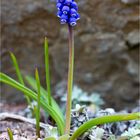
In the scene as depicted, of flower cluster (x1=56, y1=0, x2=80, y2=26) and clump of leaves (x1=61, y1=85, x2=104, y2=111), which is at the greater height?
flower cluster (x1=56, y1=0, x2=80, y2=26)

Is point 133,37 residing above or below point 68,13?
above

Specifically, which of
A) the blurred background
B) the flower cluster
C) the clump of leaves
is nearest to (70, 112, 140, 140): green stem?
the flower cluster

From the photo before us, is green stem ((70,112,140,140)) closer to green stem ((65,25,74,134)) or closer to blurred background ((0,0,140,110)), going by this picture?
green stem ((65,25,74,134))

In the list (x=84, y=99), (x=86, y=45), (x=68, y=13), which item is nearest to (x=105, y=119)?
(x=68, y=13)

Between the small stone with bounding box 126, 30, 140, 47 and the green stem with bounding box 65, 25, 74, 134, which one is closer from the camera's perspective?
the green stem with bounding box 65, 25, 74, 134

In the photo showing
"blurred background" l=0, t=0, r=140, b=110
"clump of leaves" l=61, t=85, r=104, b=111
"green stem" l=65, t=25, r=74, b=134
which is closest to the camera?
"green stem" l=65, t=25, r=74, b=134

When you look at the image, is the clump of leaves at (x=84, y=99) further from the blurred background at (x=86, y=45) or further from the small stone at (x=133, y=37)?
the small stone at (x=133, y=37)

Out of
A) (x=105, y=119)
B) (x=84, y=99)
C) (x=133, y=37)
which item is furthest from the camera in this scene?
(x=133, y=37)

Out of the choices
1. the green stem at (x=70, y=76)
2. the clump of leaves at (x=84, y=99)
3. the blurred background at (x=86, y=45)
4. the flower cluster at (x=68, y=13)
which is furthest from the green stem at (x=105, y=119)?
the blurred background at (x=86, y=45)

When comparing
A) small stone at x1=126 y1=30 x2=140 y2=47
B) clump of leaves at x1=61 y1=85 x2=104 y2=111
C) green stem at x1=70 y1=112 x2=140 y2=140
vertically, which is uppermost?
small stone at x1=126 y1=30 x2=140 y2=47

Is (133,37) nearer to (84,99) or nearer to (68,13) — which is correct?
(84,99)
